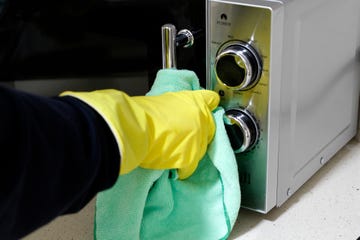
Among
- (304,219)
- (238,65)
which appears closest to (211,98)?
(238,65)

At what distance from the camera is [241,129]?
2.30ft

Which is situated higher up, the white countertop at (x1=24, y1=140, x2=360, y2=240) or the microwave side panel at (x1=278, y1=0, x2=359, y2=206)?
the microwave side panel at (x1=278, y1=0, x2=359, y2=206)

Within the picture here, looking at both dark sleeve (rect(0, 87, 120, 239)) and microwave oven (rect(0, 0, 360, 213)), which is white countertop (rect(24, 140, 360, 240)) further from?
dark sleeve (rect(0, 87, 120, 239))

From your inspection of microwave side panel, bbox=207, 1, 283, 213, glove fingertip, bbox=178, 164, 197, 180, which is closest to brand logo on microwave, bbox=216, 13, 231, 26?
microwave side panel, bbox=207, 1, 283, 213

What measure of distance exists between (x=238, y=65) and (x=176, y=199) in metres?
0.16

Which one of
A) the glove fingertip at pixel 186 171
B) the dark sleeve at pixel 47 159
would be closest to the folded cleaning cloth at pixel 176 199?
the glove fingertip at pixel 186 171

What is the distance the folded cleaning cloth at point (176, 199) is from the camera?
2.21ft

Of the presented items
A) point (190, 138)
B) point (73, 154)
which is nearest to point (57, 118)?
point (73, 154)

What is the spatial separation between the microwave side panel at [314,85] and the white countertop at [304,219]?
0.06 feet

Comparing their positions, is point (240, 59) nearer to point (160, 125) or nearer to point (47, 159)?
point (160, 125)

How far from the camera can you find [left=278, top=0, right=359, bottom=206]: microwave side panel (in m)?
0.70

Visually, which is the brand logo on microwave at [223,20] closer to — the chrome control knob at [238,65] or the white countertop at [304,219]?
the chrome control knob at [238,65]

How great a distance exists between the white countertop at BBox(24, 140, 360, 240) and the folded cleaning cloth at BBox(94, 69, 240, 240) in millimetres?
50

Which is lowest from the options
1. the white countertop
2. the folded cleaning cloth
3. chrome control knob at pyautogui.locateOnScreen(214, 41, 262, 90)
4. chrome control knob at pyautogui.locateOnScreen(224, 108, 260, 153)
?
the white countertop
